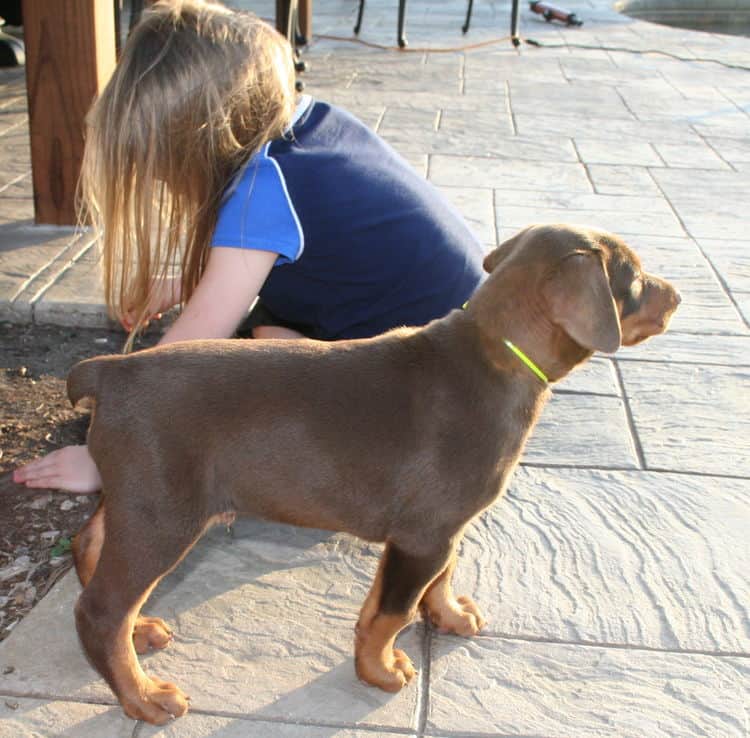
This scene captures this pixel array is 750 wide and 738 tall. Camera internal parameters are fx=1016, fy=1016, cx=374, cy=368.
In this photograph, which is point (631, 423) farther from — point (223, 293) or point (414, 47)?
point (414, 47)

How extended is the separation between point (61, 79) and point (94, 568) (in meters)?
3.56

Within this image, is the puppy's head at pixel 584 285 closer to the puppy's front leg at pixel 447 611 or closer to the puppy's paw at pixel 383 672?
the puppy's front leg at pixel 447 611

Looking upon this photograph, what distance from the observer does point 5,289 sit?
503cm

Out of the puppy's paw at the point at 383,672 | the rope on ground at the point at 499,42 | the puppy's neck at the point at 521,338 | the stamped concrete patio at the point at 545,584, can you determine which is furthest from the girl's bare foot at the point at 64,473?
the rope on ground at the point at 499,42

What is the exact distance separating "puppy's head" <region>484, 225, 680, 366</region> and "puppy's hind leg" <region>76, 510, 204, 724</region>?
1.05 m

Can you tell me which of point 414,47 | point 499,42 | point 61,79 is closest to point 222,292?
point 61,79

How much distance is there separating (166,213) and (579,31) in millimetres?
12557

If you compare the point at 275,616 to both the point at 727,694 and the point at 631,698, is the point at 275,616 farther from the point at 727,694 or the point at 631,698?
the point at 727,694

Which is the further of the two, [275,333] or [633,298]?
[275,333]

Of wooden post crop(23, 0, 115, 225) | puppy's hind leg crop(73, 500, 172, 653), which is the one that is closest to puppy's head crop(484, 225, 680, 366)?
puppy's hind leg crop(73, 500, 172, 653)

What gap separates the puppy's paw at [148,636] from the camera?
289cm

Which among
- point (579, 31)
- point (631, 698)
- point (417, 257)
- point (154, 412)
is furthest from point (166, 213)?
point (579, 31)

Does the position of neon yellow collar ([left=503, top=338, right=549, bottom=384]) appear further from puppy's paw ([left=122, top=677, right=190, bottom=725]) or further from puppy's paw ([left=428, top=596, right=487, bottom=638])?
puppy's paw ([left=122, top=677, right=190, bottom=725])

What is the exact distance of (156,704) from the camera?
2639 millimetres
